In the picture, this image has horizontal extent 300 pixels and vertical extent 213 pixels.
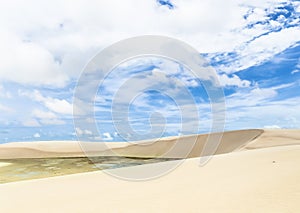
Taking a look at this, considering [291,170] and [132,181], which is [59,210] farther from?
[291,170]

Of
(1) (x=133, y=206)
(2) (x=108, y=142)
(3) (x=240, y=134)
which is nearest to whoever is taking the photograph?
(1) (x=133, y=206)

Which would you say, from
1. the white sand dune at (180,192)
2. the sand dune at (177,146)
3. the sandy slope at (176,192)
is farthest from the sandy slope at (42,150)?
the sandy slope at (176,192)

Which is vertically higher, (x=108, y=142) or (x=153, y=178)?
(x=108, y=142)

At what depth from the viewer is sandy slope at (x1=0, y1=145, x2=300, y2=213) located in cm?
801

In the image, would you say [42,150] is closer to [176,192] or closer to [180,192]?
[176,192]

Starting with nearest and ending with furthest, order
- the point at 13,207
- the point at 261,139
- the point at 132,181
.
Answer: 1. the point at 13,207
2. the point at 132,181
3. the point at 261,139

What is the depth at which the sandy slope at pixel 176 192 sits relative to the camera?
801 cm

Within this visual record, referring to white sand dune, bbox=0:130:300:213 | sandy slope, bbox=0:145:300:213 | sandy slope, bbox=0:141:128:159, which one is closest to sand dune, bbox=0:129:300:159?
sandy slope, bbox=0:141:128:159

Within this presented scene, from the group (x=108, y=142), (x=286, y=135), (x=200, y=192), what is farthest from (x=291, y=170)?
(x=108, y=142)

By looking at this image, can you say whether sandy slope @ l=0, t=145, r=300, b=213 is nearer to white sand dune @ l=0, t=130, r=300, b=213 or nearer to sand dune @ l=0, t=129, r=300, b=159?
white sand dune @ l=0, t=130, r=300, b=213

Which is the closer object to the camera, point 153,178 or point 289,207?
point 289,207

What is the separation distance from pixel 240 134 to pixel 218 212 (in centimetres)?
2617

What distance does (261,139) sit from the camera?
28.3 meters

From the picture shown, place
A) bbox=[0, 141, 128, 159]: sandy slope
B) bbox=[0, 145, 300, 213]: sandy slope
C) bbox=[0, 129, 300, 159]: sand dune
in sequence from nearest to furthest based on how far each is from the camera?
bbox=[0, 145, 300, 213]: sandy slope < bbox=[0, 129, 300, 159]: sand dune < bbox=[0, 141, 128, 159]: sandy slope
